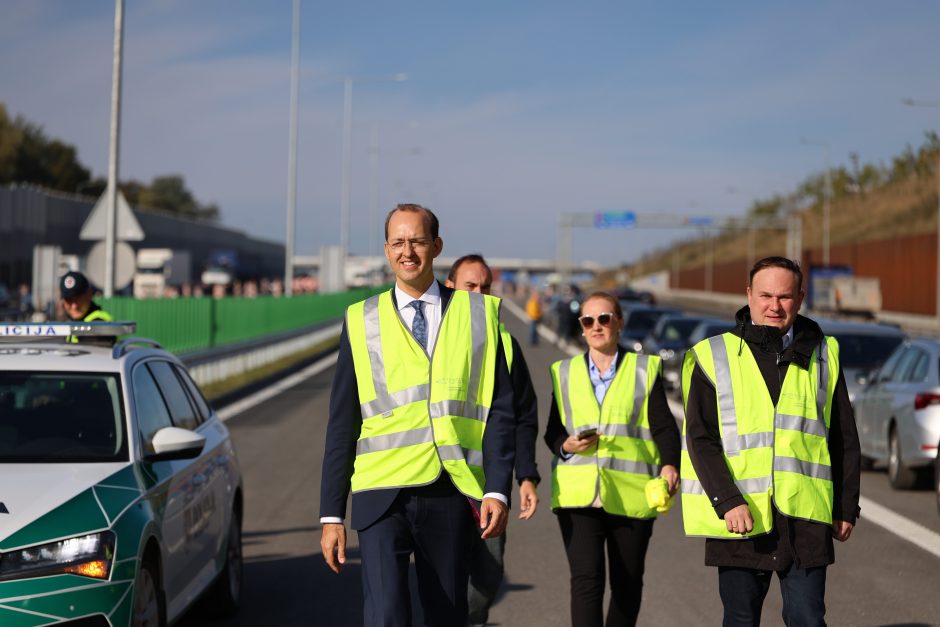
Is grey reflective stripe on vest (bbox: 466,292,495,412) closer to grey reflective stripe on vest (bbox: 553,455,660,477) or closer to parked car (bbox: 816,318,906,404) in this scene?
grey reflective stripe on vest (bbox: 553,455,660,477)

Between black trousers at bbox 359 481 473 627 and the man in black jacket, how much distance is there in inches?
39.2

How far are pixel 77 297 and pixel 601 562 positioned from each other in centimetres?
574

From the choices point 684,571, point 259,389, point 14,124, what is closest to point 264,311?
point 259,389

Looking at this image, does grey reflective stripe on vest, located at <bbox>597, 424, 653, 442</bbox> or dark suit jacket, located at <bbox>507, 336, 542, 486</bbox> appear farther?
grey reflective stripe on vest, located at <bbox>597, 424, 653, 442</bbox>

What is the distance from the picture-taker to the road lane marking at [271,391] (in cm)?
2314

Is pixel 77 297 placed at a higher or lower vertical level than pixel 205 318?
higher

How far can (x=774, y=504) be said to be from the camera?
5430mm

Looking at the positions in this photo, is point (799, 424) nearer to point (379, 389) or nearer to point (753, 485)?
point (753, 485)

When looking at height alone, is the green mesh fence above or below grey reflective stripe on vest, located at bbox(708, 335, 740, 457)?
below

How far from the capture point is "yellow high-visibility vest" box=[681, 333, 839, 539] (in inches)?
213

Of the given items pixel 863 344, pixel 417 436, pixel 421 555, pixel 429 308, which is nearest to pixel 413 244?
pixel 429 308

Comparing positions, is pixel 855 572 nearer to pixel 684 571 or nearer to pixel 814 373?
pixel 684 571

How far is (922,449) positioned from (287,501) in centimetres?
570

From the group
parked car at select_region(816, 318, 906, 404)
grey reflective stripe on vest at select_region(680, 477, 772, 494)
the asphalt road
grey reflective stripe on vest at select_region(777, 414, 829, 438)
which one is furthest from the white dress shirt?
parked car at select_region(816, 318, 906, 404)
